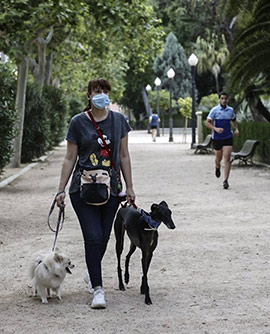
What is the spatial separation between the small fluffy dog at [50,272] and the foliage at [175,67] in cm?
7396

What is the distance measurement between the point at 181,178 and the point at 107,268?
441 inches

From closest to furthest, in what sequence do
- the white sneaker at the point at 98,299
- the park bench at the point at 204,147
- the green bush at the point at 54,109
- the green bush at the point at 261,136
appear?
1. the white sneaker at the point at 98,299
2. the green bush at the point at 261,136
3. the park bench at the point at 204,147
4. the green bush at the point at 54,109

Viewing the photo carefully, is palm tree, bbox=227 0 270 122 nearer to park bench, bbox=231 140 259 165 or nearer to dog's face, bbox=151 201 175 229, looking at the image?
park bench, bbox=231 140 259 165

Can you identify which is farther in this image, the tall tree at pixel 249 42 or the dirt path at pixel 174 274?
the tall tree at pixel 249 42

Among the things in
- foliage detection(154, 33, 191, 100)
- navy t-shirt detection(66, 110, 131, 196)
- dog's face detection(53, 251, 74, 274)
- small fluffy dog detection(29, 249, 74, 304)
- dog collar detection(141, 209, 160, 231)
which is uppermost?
foliage detection(154, 33, 191, 100)

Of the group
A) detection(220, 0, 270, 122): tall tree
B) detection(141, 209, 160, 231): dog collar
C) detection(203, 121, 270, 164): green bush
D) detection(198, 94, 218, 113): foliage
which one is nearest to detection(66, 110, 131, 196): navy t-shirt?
detection(141, 209, 160, 231): dog collar

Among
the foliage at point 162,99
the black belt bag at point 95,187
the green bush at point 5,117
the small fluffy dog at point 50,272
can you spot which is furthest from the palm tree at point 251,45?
the foliage at point 162,99

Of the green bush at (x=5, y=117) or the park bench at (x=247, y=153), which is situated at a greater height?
the green bush at (x=5, y=117)

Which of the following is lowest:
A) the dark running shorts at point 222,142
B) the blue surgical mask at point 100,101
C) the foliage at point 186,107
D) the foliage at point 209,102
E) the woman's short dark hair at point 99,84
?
the dark running shorts at point 222,142

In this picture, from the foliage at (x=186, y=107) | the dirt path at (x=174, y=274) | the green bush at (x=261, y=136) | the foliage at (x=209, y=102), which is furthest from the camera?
the foliage at (x=209, y=102)

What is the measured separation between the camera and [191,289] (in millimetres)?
6684

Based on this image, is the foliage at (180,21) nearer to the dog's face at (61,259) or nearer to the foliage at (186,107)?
the foliage at (186,107)

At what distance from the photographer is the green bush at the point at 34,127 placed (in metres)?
25.5

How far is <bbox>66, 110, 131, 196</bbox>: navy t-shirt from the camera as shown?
238 inches
